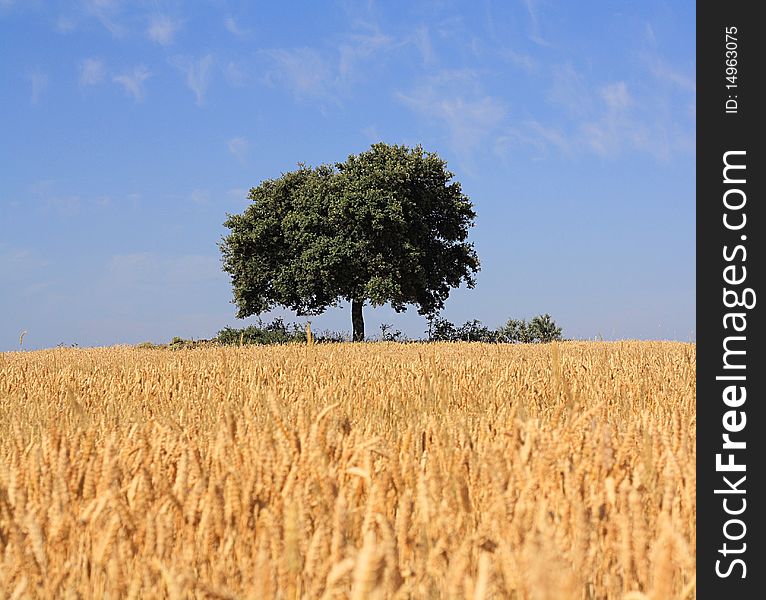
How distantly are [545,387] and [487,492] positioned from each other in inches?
206

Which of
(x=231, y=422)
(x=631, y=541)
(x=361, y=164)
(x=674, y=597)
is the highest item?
(x=361, y=164)

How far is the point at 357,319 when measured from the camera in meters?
31.4

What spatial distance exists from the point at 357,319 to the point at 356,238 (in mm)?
4003

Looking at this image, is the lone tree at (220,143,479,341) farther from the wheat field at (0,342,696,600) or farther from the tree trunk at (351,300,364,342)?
the wheat field at (0,342,696,600)

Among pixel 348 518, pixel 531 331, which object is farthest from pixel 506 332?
pixel 348 518

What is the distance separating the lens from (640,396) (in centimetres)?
729

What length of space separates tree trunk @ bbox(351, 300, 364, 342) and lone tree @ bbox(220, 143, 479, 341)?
0.14 feet

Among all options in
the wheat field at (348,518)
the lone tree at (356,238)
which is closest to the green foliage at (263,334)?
the lone tree at (356,238)

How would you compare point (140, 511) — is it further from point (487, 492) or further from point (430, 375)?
point (430, 375)

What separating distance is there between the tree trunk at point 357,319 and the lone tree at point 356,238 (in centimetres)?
4
